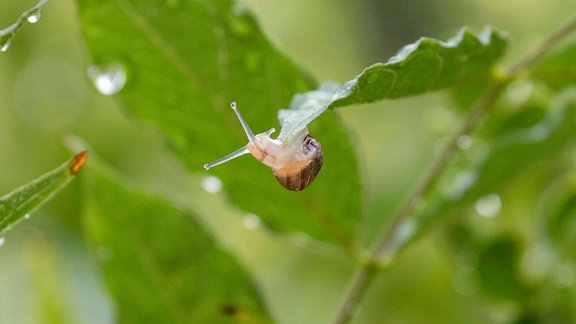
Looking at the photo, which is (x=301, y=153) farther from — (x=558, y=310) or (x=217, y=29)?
(x=558, y=310)

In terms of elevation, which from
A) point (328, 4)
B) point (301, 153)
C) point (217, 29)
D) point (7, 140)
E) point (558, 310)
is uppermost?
point (328, 4)

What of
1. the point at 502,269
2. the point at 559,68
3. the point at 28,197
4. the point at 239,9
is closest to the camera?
the point at 28,197

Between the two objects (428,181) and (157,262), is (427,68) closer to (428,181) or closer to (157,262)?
(428,181)

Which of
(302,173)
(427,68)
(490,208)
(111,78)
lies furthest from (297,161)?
(490,208)

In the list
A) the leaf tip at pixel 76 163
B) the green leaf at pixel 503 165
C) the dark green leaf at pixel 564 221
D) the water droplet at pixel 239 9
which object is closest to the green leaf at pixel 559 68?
the green leaf at pixel 503 165

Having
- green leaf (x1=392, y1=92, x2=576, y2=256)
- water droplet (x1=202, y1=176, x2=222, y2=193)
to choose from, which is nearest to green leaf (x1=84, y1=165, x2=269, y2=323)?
water droplet (x1=202, y1=176, x2=222, y2=193)

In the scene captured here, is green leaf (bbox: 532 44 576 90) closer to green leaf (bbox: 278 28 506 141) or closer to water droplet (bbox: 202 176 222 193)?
green leaf (bbox: 278 28 506 141)

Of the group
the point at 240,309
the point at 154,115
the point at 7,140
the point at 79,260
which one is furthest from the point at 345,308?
the point at 7,140
